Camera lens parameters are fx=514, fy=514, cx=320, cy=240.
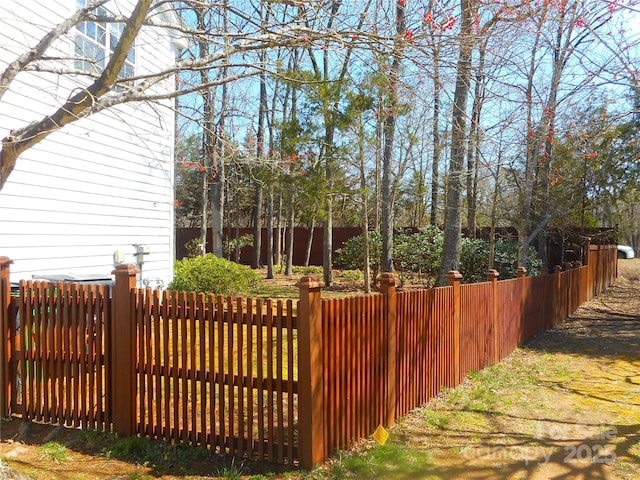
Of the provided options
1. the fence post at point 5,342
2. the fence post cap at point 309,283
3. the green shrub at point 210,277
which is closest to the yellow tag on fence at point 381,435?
the fence post cap at point 309,283

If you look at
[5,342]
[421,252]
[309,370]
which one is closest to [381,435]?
[309,370]

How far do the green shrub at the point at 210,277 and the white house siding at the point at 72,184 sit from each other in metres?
0.48

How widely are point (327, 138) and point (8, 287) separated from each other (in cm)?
1042

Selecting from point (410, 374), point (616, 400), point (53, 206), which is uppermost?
point (53, 206)

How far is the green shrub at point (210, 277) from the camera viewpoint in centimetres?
1177

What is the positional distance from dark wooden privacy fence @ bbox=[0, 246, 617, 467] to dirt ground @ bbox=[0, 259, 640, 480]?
17 cm

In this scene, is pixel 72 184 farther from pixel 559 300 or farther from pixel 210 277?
pixel 559 300

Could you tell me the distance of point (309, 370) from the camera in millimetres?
3764

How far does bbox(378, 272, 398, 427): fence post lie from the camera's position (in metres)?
4.78

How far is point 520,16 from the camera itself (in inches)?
212

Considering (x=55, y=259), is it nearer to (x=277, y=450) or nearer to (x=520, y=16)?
(x=277, y=450)

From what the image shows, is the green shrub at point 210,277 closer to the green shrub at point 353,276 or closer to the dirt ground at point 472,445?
the dirt ground at point 472,445

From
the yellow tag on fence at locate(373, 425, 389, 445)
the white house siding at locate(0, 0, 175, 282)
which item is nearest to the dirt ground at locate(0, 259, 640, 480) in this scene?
the yellow tag on fence at locate(373, 425, 389, 445)

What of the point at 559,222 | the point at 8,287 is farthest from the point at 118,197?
the point at 559,222
